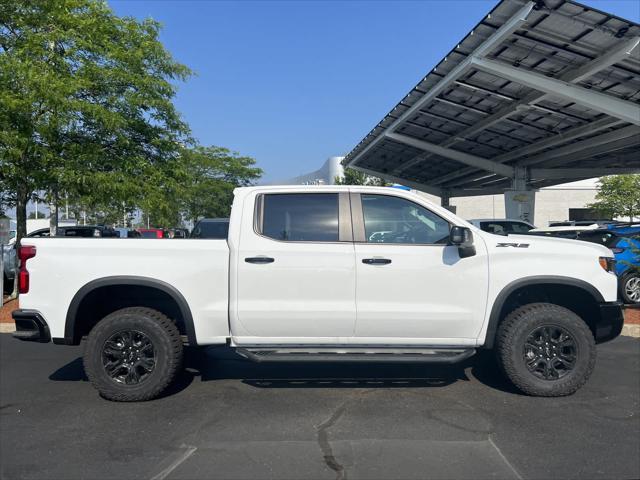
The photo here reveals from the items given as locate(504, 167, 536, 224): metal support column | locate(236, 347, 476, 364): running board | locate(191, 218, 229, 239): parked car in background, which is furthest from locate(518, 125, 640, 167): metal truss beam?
locate(236, 347, 476, 364): running board

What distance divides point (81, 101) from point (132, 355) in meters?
5.66

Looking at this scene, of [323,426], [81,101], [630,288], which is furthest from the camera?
[630,288]

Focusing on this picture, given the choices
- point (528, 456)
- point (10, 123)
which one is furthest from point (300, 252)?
point (10, 123)

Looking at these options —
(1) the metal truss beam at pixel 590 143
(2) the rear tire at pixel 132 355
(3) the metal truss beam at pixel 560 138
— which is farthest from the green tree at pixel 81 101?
(1) the metal truss beam at pixel 590 143

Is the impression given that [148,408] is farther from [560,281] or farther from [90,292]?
[560,281]

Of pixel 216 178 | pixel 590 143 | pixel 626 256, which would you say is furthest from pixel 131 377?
pixel 216 178

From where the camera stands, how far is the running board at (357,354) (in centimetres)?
462

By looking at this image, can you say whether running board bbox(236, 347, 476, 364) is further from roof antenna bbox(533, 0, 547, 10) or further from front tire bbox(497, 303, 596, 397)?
roof antenna bbox(533, 0, 547, 10)

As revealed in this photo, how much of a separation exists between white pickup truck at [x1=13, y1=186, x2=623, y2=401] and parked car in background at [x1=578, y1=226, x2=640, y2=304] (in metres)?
5.45

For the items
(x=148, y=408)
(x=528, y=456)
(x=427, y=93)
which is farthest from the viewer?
(x=427, y=93)

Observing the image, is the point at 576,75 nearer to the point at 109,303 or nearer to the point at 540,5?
the point at 540,5

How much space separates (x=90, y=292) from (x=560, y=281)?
4330mm

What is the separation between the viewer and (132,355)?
4801 mm

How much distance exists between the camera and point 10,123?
8.58 metres
